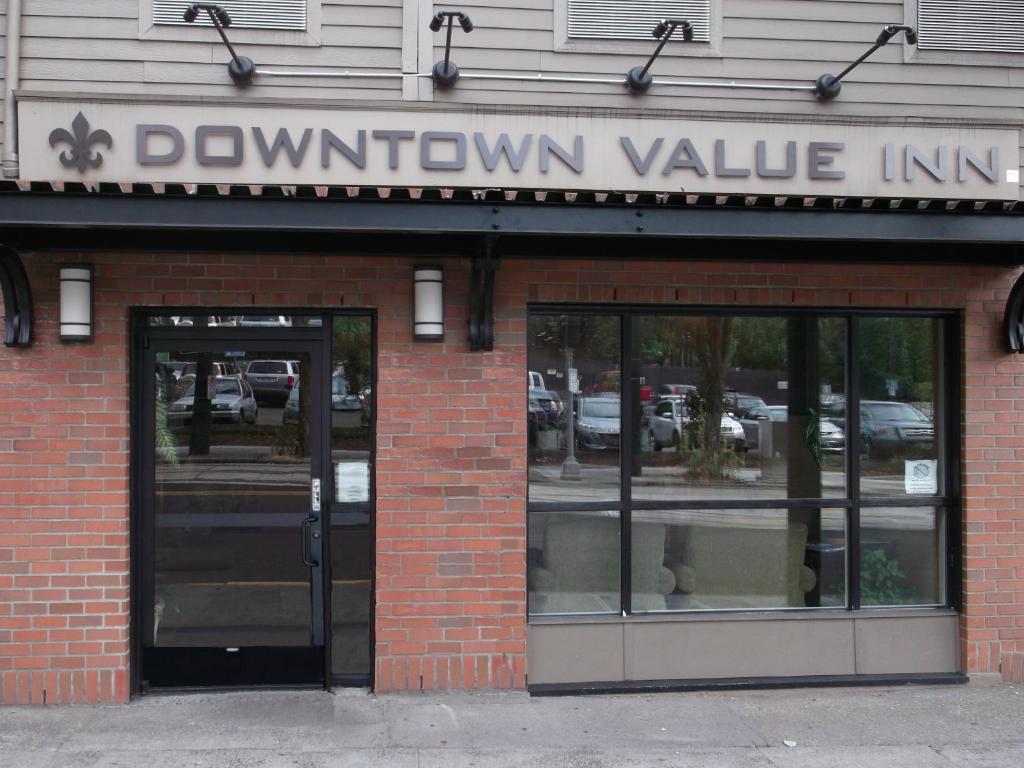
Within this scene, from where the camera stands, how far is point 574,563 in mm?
5988

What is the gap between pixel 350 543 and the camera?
5746mm

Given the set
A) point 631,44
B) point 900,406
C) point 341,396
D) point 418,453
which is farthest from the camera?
point 900,406

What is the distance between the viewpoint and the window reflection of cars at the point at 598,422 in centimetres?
597

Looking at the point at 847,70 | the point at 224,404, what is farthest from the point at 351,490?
the point at 847,70

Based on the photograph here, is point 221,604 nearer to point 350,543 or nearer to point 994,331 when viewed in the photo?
point 350,543

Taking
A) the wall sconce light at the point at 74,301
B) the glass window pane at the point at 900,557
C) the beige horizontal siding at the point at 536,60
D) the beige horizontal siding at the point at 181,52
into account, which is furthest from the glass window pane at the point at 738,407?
the wall sconce light at the point at 74,301

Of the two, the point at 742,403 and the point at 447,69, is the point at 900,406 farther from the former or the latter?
the point at 447,69

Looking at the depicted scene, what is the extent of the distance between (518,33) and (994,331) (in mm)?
3686

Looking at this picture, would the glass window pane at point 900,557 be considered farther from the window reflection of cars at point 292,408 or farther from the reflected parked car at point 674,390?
the window reflection of cars at point 292,408

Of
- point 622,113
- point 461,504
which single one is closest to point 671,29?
point 622,113

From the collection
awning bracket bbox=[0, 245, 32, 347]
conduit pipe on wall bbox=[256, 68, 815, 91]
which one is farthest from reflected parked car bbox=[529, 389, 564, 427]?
awning bracket bbox=[0, 245, 32, 347]

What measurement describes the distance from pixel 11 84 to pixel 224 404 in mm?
2349

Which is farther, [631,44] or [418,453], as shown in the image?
[631,44]

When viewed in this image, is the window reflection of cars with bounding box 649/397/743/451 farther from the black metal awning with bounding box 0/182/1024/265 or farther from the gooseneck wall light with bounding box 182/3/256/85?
the gooseneck wall light with bounding box 182/3/256/85
